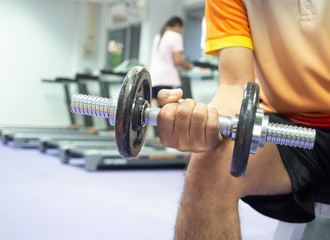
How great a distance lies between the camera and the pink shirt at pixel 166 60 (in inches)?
132

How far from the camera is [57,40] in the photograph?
637 centimetres

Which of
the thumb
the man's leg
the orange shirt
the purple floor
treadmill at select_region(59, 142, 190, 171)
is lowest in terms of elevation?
treadmill at select_region(59, 142, 190, 171)

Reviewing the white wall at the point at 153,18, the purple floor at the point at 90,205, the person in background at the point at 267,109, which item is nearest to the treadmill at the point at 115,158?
the purple floor at the point at 90,205

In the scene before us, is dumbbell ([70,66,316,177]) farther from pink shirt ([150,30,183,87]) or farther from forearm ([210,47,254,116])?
pink shirt ([150,30,183,87])

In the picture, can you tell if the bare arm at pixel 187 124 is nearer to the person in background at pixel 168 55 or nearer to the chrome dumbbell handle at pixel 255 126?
the chrome dumbbell handle at pixel 255 126

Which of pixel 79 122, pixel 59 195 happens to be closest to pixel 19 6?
pixel 79 122

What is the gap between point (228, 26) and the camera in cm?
105

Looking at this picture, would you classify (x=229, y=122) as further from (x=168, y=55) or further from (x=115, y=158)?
(x=168, y=55)

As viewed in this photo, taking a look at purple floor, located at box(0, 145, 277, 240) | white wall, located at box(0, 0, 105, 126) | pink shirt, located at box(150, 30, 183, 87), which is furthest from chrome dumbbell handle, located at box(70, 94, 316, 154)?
white wall, located at box(0, 0, 105, 126)

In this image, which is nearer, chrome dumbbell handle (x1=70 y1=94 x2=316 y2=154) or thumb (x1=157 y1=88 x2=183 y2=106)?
chrome dumbbell handle (x1=70 y1=94 x2=316 y2=154)

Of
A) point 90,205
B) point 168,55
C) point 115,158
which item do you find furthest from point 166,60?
point 90,205

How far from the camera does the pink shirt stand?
11.0 feet

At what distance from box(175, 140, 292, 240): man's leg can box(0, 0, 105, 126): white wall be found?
5.69 m

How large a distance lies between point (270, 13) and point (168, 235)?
0.93 m
